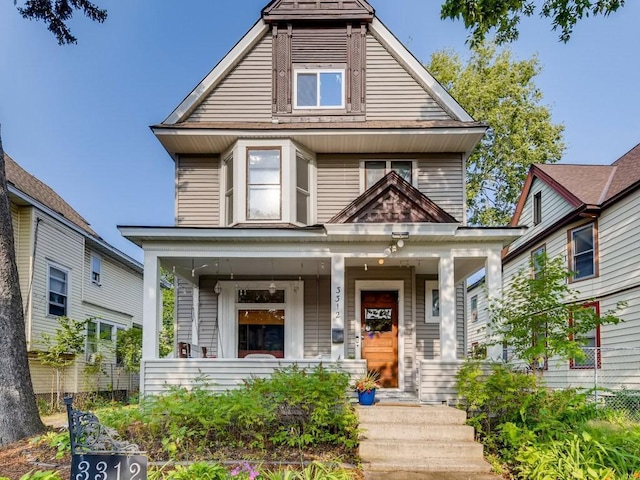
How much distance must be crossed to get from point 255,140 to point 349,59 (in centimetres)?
268

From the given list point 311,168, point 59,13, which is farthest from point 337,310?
point 59,13

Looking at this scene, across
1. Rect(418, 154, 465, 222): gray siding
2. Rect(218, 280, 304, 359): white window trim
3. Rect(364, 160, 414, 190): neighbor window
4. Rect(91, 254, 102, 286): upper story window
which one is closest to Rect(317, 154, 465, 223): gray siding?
Rect(418, 154, 465, 222): gray siding

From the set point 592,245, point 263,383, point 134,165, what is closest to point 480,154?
point 592,245

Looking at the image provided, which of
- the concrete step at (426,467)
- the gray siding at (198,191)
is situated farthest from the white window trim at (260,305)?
the concrete step at (426,467)

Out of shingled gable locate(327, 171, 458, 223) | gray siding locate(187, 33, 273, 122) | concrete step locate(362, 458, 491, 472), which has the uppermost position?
gray siding locate(187, 33, 273, 122)

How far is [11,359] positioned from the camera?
8.03m

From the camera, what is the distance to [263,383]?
775 centimetres

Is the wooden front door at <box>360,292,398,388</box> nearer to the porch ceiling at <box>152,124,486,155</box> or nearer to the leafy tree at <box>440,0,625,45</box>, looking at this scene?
the porch ceiling at <box>152,124,486,155</box>

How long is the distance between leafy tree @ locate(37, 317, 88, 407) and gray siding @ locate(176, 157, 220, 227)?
5.28 m

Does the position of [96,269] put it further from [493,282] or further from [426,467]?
[426,467]

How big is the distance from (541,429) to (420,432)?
4.85ft

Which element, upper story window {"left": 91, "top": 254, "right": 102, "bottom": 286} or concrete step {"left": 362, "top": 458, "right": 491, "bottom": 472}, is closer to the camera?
concrete step {"left": 362, "top": 458, "right": 491, "bottom": 472}

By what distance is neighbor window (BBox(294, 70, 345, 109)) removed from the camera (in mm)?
11828

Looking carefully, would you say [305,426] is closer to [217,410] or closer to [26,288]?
[217,410]
